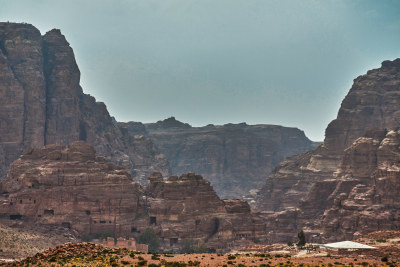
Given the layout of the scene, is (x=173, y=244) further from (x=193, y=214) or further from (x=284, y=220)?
(x=284, y=220)

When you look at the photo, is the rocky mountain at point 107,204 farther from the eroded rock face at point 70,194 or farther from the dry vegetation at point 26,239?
the dry vegetation at point 26,239

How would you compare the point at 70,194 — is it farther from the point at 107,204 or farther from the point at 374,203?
the point at 374,203

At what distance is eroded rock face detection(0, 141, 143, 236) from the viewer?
12269 centimetres

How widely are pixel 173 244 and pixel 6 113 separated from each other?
7909 cm

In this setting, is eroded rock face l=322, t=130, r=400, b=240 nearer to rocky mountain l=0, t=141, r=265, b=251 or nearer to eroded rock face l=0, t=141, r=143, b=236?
rocky mountain l=0, t=141, r=265, b=251

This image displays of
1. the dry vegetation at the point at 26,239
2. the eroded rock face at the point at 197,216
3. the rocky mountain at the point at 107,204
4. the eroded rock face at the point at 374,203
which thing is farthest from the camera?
the eroded rock face at the point at 374,203

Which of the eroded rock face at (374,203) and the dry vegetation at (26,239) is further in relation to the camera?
the eroded rock face at (374,203)

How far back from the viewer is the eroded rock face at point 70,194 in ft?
403

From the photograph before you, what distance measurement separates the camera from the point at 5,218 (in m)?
121

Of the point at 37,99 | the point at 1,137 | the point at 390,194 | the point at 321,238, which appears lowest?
the point at 321,238

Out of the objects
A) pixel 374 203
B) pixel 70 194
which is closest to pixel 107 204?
pixel 70 194

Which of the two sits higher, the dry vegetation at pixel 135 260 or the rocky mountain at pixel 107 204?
the rocky mountain at pixel 107 204

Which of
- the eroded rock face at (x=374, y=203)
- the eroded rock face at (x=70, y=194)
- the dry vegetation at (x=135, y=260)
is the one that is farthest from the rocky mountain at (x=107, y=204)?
the dry vegetation at (x=135, y=260)

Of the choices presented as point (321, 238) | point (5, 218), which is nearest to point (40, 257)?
point (5, 218)
